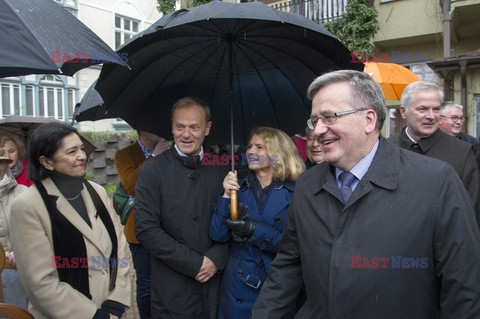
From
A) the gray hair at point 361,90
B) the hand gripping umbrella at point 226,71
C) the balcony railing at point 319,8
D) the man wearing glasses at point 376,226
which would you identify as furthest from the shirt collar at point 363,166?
the balcony railing at point 319,8

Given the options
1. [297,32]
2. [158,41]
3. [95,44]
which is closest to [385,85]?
[297,32]

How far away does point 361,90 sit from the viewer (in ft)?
6.47

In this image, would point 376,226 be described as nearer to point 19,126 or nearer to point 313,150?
point 313,150

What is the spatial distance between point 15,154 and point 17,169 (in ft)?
0.65

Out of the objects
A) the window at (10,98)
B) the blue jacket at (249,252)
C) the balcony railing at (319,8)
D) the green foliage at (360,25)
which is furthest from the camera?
the window at (10,98)

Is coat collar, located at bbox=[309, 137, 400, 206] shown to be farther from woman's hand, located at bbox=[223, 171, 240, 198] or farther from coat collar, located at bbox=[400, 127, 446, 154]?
coat collar, located at bbox=[400, 127, 446, 154]

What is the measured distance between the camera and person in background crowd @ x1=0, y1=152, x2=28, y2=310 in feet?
9.80

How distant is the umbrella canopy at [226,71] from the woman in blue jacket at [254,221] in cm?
51

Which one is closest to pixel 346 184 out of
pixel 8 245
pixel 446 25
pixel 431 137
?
pixel 431 137

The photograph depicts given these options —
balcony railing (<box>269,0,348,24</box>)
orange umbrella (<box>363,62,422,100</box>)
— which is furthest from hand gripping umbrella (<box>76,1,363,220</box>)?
balcony railing (<box>269,0,348,24</box>)

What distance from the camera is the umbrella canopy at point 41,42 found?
2004 mm

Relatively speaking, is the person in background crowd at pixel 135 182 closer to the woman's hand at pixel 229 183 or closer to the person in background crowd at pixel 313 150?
the woman's hand at pixel 229 183

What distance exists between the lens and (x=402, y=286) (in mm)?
1706

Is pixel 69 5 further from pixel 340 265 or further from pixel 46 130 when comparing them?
pixel 340 265
